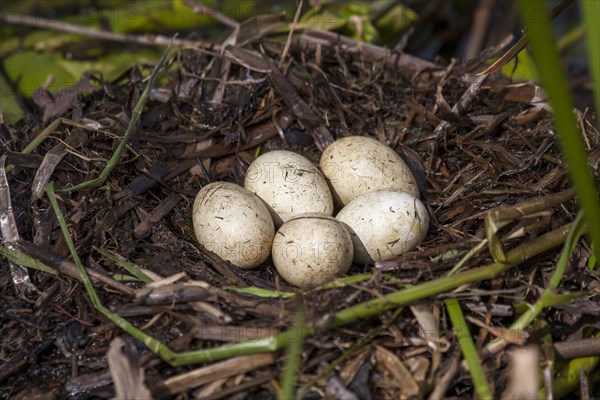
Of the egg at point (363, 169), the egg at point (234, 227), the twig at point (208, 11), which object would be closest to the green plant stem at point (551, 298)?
the egg at point (363, 169)

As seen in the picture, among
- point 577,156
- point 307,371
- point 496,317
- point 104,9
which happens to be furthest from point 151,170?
point 104,9

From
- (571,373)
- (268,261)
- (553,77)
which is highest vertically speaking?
(553,77)

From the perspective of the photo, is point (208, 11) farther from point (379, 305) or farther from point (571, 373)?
point (571, 373)

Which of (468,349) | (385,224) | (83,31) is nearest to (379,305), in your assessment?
(468,349)

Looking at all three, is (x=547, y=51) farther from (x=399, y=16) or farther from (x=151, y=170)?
(x=399, y=16)

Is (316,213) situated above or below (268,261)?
above

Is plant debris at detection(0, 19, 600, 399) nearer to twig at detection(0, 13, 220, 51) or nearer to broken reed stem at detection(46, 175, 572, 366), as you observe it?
broken reed stem at detection(46, 175, 572, 366)

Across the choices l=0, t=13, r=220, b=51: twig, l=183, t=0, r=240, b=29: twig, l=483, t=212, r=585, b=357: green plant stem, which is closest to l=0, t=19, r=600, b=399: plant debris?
l=483, t=212, r=585, b=357: green plant stem
